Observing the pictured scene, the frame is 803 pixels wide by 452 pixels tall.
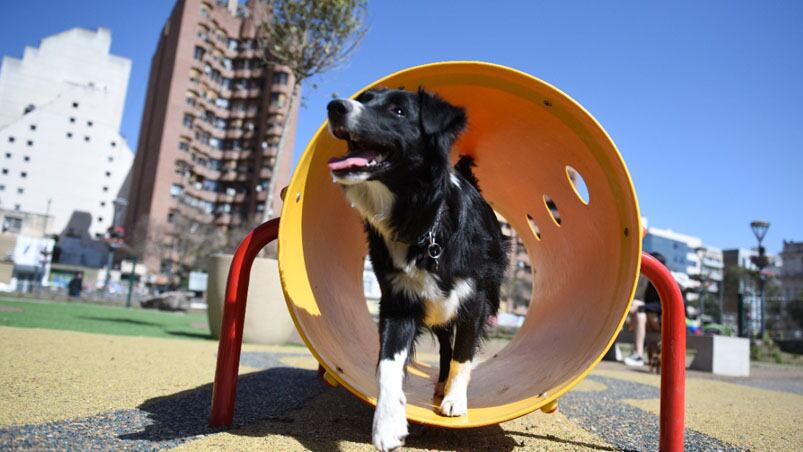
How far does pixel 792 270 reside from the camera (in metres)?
77.0

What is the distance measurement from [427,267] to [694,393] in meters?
4.56

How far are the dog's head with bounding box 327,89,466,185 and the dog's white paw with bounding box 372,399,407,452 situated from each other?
44.6 inches

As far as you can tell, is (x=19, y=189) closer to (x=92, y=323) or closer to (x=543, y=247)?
(x=92, y=323)

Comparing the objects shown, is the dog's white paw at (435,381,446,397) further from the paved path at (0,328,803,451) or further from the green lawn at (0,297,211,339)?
the green lawn at (0,297,211,339)

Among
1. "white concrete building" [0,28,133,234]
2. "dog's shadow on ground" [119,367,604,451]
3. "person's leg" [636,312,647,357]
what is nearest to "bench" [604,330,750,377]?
"person's leg" [636,312,647,357]

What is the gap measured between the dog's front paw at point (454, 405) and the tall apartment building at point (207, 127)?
46337 millimetres

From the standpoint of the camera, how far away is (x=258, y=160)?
54281 millimetres

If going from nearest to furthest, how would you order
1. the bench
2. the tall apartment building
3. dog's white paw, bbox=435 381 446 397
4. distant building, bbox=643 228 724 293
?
dog's white paw, bbox=435 381 446 397
the bench
the tall apartment building
distant building, bbox=643 228 724 293

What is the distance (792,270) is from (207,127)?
84.4 m

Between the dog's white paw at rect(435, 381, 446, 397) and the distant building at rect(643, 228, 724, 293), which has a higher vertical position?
the distant building at rect(643, 228, 724, 293)

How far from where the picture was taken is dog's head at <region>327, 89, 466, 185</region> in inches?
104

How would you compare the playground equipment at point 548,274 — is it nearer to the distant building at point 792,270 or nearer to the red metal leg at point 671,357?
the red metal leg at point 671,357

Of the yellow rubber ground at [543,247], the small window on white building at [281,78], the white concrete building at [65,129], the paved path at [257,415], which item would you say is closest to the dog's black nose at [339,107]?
the yellow rubber ground at [543,247]

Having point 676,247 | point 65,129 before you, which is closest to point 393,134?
point 65,129
